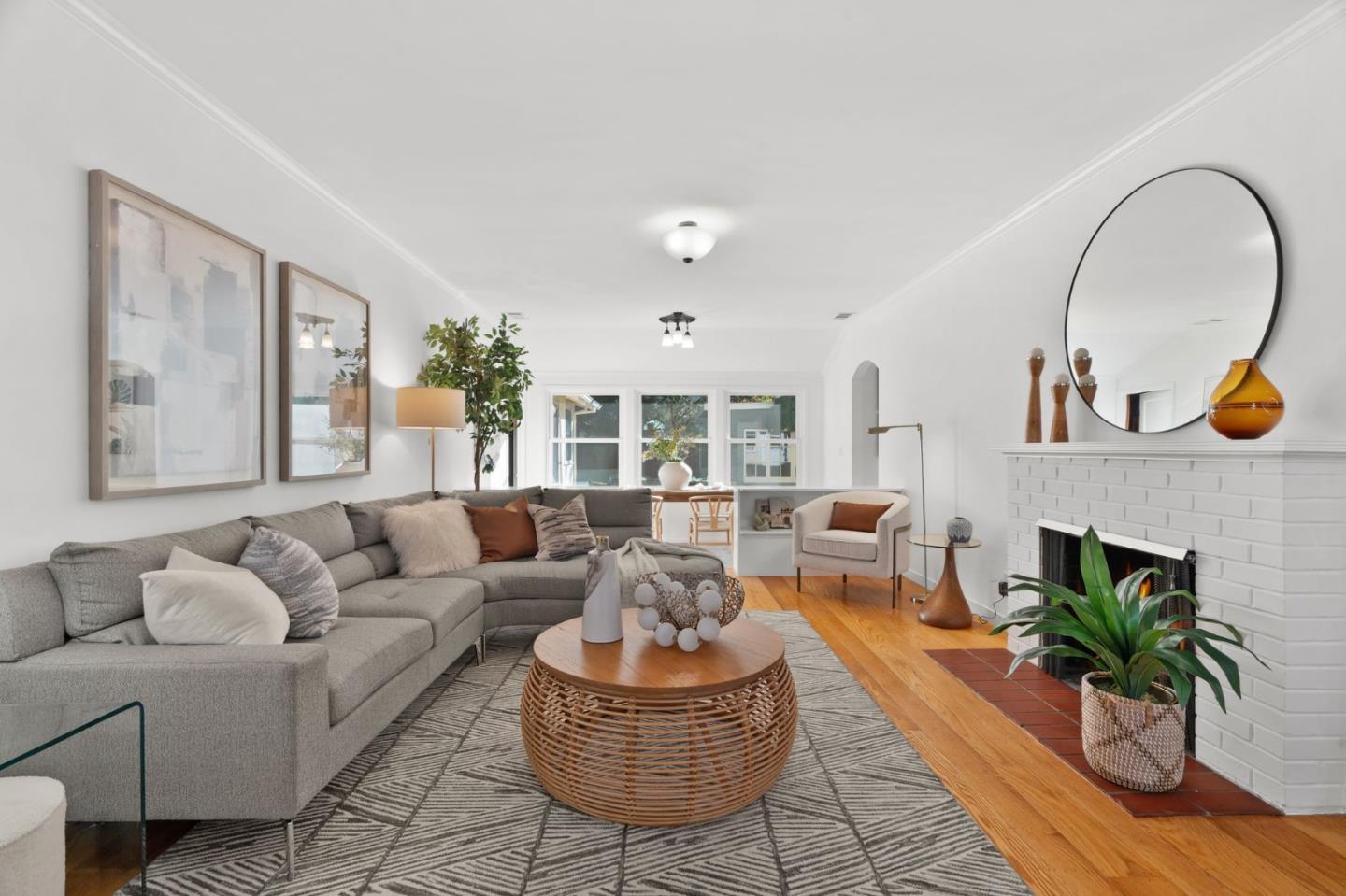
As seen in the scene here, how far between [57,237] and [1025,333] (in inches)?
169

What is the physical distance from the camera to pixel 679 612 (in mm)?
2400

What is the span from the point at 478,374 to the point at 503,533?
5.20 feet

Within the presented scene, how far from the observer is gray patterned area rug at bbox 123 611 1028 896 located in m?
1.80

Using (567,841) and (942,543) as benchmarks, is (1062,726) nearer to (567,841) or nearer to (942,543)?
(942,543)

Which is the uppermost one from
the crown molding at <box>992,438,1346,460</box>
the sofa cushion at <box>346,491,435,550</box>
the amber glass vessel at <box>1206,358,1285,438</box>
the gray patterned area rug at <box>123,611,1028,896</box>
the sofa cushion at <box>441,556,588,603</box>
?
the amber glass vessel at <box>1206,358,1285,438</box>

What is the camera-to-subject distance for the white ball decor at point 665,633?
237 centimetres

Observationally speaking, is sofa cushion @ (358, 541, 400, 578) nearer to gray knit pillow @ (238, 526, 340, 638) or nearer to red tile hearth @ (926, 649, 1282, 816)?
gray knit pillow @ (238, 526, 340, 638)

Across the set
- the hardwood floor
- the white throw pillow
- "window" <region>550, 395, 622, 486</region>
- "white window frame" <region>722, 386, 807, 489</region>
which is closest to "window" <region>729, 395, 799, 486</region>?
"white window frame" <region>722, 386, 807, 489</region>

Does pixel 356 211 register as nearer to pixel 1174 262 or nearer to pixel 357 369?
pixel 357 369


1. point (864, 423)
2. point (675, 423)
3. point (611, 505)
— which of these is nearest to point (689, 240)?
point (611, 505)

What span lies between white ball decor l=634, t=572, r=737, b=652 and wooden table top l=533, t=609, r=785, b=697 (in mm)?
49

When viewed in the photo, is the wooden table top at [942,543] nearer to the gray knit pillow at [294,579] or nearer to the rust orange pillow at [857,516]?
the rust orange pillow at [857,516]

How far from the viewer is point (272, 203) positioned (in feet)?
10.6

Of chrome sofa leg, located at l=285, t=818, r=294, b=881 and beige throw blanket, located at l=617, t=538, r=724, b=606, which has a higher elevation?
beige throw blanket, located at l=617, t=538, r=724, b=606
